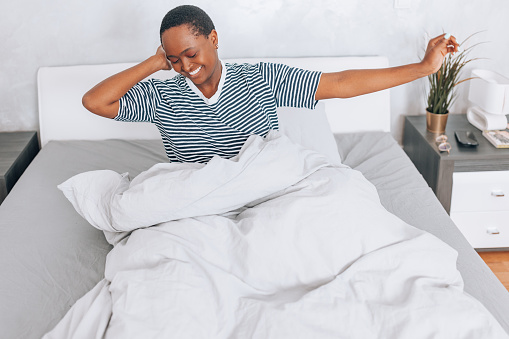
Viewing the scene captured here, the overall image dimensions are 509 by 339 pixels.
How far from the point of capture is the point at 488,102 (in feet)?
7.39

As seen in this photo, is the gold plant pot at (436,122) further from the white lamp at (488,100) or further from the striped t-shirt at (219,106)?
the striped t-shirt at (219,106)

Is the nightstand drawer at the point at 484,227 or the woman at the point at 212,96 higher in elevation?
the woman at the point at 212,96

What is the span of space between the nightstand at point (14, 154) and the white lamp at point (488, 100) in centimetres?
194

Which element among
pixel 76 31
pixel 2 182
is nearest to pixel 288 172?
pixel 2 182

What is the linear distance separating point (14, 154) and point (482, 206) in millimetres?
1934

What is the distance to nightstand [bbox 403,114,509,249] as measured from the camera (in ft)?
7.08

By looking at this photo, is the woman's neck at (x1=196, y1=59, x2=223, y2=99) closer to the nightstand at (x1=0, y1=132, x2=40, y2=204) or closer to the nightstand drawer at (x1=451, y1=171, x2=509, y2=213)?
the nightstand at (x1=0, y1=132, x2=40, y2=204)

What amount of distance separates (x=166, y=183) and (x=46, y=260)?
47cm

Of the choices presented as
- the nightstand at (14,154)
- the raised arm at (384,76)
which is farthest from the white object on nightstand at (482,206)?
the nightstand at (14,154)

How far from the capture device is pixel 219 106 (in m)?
1.65

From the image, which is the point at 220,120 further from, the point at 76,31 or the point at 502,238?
the point at 502,238

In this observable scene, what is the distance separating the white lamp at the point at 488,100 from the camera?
2219 mm

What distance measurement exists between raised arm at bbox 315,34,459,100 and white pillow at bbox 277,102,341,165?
1.20 ft

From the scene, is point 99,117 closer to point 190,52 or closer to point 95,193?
point 95,193
